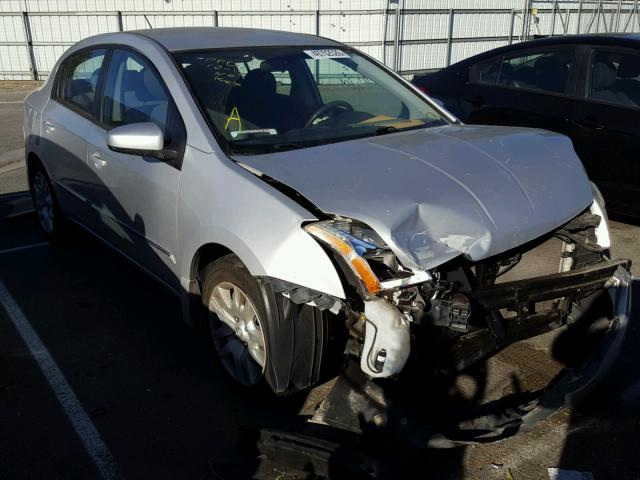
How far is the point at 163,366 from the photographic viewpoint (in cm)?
381

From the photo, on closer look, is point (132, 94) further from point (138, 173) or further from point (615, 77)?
point (615, 77)

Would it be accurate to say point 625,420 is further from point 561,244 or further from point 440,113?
point 440,113

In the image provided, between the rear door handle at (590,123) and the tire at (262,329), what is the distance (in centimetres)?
355

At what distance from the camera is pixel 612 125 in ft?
17.8

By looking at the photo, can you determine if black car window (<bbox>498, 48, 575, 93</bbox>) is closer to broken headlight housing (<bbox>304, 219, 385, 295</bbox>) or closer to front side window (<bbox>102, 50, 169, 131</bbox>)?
front side window (<bbox>102, 50, 169, 131</bbox>)

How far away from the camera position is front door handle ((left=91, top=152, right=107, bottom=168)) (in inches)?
167

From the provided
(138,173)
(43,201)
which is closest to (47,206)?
(43,201)

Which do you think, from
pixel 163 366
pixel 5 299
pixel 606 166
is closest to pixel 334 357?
pixel 163 366

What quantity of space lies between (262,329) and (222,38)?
2044 mm

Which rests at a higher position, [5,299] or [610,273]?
[610,273]

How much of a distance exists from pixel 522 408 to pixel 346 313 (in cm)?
90

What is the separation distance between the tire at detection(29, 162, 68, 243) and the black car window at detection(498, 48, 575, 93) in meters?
4.08

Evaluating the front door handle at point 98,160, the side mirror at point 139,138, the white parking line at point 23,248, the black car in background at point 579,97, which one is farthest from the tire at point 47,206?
the black car in background at point 579,97

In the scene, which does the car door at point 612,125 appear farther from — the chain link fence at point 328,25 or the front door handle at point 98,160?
the chain link fence at point 328,25
